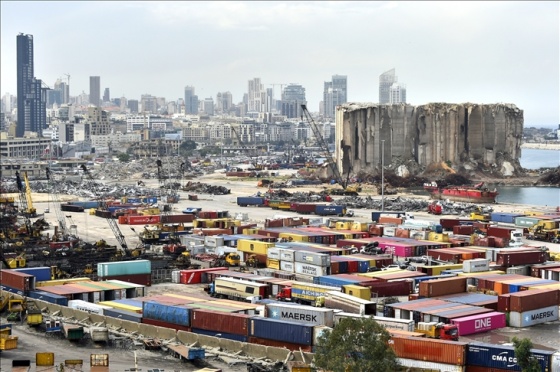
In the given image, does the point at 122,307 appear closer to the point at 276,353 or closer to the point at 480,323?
the point at 276,353

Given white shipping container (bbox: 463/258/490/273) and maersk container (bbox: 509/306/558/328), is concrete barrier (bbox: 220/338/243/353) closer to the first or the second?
maersk container (bbox: 509/306/558/328)

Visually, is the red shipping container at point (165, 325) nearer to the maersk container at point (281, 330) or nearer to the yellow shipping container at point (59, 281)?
the maersk container at point (281, 330)

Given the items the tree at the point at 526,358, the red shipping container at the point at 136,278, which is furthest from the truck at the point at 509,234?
the tree at the point at 526,358

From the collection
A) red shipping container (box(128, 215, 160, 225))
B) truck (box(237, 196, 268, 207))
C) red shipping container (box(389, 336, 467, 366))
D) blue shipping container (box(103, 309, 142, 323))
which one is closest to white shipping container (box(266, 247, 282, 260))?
blue shipping container (box(103, 309, 142, 323))

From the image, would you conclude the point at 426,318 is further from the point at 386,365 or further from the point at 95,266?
the point at 95,266

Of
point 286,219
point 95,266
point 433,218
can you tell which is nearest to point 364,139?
point 433,218

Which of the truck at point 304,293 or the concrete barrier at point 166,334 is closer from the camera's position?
the concrete barrier at point 166,334
